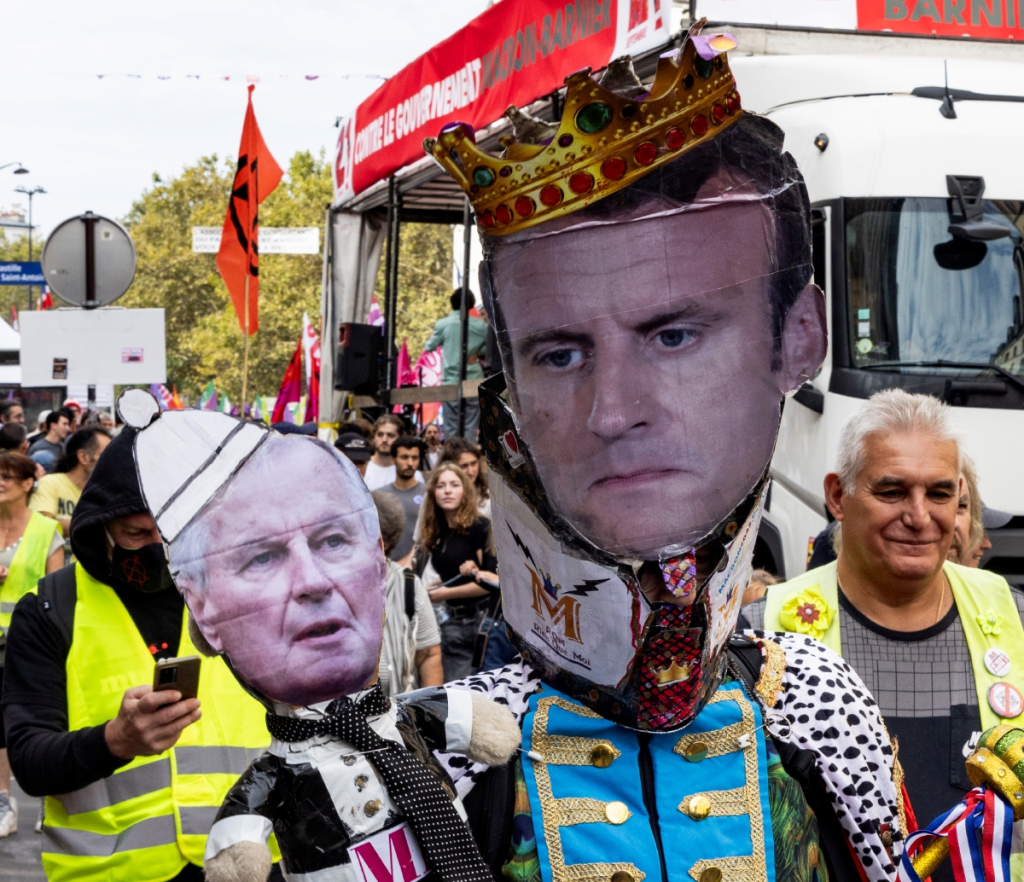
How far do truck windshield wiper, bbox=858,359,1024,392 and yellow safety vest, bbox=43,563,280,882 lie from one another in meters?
3.73

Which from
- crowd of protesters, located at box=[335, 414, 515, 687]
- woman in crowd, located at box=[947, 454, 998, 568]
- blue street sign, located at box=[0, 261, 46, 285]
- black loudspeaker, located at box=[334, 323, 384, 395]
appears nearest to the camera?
woman in crowd, located at box=[947, 454, 998, 568]

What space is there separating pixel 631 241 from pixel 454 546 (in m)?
4.96

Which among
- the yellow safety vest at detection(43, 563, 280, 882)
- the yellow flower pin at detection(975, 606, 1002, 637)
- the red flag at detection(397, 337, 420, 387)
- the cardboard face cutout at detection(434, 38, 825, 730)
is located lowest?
Result: the yellow safety vest at detection(43, 563, 280, 882)

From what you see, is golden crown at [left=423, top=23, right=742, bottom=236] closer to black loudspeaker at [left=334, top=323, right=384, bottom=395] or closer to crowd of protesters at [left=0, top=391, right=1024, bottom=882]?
crowd of protesters at [left=0, top=391, right=1024, bottom=882]

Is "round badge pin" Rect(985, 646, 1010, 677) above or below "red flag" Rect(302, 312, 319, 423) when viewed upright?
below

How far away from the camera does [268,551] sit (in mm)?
1661

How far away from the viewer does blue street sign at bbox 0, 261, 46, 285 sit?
85.9 feet

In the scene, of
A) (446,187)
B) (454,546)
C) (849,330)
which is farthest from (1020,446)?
(446,187)

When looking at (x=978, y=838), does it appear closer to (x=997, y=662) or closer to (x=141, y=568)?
(x=997, y=662)

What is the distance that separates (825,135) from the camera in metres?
5.90

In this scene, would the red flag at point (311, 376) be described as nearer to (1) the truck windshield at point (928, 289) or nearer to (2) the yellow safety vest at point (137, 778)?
(1) the truck windshield at point (928, 289)

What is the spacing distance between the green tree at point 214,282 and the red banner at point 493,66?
25628mm

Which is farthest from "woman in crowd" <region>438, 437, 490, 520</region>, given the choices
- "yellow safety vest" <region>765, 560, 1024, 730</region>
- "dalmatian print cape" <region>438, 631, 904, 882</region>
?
"dalmatian print cape" <region>438, 631, 904, 882</region>

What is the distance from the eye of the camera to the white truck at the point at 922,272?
18.7 ft
